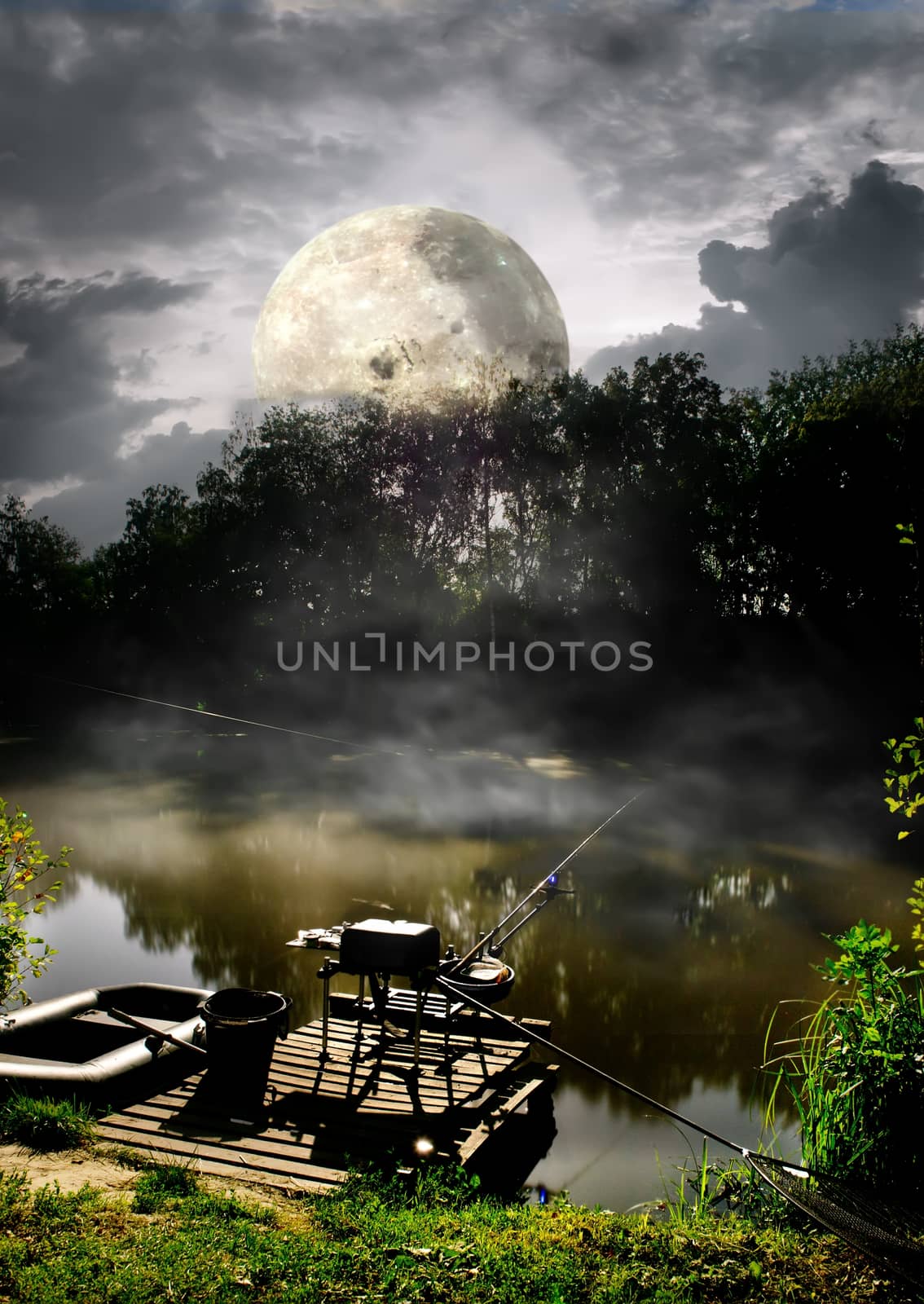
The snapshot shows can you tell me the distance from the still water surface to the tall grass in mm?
1471

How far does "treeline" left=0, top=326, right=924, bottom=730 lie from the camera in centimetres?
2248

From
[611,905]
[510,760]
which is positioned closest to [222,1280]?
[611,905]

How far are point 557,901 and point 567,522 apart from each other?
55.5 feet

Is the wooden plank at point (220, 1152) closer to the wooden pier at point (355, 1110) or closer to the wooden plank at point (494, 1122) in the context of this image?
the wooden pier at point (355, 1110)

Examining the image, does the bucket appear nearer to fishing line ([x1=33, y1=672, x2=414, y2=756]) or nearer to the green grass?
the green grass

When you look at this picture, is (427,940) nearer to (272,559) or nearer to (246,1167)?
(246,1167)

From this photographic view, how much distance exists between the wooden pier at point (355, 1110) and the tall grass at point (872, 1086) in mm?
1599

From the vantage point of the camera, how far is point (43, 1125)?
4203 mm

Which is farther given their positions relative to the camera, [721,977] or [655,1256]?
[721,977]

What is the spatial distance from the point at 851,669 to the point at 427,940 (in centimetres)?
1969

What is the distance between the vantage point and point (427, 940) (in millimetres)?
5055

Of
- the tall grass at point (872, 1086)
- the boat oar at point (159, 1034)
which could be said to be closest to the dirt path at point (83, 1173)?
the boat oar at point (159, 1034)

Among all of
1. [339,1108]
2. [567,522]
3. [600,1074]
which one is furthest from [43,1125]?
[567,522]

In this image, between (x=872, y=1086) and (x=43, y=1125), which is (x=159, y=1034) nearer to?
(x=43, y=1125)
